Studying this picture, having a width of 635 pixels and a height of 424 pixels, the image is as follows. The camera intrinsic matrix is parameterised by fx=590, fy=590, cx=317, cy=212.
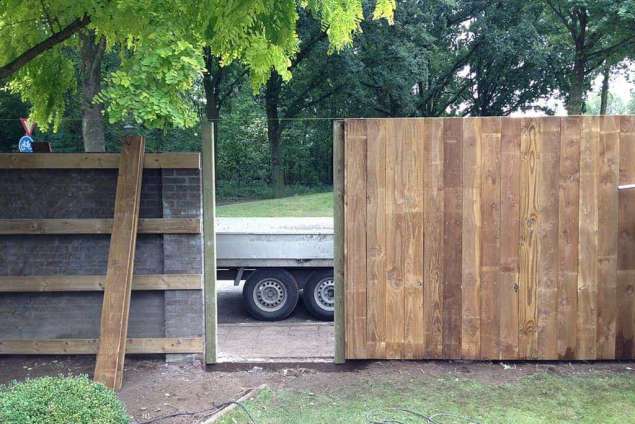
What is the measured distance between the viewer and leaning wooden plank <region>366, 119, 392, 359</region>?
201 inches

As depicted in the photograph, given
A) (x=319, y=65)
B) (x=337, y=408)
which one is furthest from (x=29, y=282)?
(x=319, y=65)

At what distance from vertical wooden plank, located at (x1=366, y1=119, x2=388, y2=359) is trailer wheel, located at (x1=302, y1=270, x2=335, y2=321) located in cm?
271

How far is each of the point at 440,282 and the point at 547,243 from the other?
98 centimetres

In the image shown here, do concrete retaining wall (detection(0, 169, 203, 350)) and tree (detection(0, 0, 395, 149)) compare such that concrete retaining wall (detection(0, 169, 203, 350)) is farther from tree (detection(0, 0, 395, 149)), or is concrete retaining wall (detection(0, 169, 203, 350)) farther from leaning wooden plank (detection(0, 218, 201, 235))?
tree (detection(0, 0, 395, 149))

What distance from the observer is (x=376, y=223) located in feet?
16.8

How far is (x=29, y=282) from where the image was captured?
5.18 m

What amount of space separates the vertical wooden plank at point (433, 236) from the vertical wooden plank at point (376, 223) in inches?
14.2

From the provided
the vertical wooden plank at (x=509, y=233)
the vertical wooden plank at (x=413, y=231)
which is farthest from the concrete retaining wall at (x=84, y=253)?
the vertical wooden plank at (x=509, y=233)

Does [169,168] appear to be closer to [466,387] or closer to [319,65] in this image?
[466,387]

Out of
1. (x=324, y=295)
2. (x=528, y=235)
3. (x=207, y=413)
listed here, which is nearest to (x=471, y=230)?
(x=528, y=235)

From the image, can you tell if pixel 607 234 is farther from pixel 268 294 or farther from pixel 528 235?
pixel 268 294

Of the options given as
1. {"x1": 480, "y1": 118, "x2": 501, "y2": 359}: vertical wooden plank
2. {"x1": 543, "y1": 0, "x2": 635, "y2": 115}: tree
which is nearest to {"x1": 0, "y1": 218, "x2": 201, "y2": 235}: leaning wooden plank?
{"x1": 480, "y1": 118, "x2": 501, "y2": 359}: vertical wooden plank

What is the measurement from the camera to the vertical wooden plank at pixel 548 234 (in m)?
5.06

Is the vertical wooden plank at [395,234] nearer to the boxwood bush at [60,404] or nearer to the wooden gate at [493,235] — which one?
the wooden gate at [493,235]
